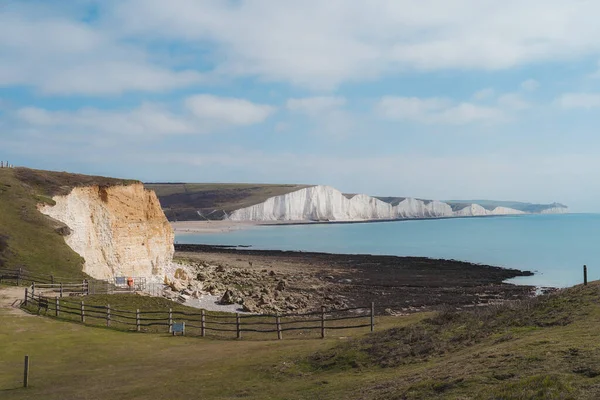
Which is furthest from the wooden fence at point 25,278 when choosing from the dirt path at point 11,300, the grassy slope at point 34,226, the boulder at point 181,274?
the boulder at point 181,274

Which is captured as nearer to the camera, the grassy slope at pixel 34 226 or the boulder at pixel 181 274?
the grassy slope at pixel 34 226

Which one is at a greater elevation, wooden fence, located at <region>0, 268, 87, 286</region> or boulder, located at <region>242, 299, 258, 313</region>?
wooden fence, located at <region>0, 268, 87, 286</region>

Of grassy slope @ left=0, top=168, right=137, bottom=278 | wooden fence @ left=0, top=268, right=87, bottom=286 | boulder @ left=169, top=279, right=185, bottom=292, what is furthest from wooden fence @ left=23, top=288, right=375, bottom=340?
boulder @ left=169, top=279, right=185, bottom=292

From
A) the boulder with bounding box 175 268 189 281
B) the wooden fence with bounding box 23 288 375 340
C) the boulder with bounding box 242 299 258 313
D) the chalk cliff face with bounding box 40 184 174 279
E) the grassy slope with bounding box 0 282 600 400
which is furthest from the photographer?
the boulder with bounding box 175 268 189 281

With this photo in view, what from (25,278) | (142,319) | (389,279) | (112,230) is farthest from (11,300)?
(389,279)

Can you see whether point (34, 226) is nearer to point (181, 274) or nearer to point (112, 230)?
point (112, 230)

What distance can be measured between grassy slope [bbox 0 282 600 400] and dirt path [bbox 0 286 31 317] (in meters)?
3.09

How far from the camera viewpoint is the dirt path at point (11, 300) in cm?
2477

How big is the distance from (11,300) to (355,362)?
20932 mm

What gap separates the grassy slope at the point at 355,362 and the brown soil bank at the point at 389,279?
19.3 meters

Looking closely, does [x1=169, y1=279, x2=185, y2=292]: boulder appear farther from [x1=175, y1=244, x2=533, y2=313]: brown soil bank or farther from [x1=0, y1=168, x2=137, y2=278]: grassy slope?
[x1=175, y1=244, x2=533, y2=313]: brown soil bank

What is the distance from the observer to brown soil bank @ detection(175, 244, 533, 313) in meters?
41.2

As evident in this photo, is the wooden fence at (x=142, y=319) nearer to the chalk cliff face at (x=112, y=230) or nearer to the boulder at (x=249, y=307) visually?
the boulder at (x=249, y=307)

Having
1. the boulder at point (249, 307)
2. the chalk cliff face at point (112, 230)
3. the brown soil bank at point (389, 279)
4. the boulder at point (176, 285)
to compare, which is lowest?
the brown soil bank at point (389, 279)
